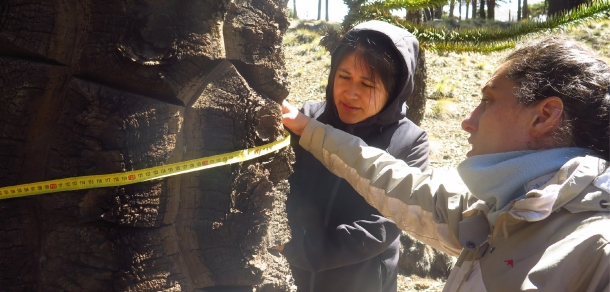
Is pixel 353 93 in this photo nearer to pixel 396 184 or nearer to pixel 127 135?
pixel 396 184

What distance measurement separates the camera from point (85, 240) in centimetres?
141

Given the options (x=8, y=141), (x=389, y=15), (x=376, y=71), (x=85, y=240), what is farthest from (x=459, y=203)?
(x=389, y=15)

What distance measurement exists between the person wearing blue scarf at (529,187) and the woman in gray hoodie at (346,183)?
29 cm

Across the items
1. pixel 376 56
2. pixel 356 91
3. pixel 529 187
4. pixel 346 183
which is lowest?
Result: pixel 346 183

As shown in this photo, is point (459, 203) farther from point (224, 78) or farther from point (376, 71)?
point (224, 78)

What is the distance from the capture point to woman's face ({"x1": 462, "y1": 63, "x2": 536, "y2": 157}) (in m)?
1.60

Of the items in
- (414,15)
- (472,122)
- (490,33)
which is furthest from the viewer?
(414,15)

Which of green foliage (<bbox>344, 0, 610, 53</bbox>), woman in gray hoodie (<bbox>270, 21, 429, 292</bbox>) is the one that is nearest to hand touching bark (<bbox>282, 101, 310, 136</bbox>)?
woman in gray hoodie (<bbox>270, 21, 429, 292</bbox>)

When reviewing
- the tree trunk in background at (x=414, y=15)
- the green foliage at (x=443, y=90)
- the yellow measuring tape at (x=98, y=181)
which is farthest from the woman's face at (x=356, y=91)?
the green foliage at (x=443, y=90)

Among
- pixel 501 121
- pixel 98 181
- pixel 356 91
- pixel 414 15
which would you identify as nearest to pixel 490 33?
pixel 414 15

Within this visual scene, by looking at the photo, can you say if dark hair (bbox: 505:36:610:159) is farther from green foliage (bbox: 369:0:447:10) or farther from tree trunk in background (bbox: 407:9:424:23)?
tree trunk in background (bbox: 407:9:424:23)

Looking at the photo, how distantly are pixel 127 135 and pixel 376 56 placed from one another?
41.9 inches

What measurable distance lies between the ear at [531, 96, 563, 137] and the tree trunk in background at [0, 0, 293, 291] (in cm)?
75

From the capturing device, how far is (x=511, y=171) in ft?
5.05
